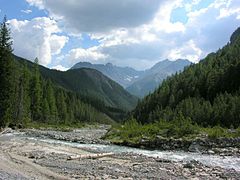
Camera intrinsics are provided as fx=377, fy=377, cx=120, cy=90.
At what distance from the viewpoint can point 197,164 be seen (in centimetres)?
3134

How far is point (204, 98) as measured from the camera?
125750 mm

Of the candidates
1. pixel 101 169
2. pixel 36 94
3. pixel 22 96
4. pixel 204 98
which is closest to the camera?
pixel 101 169

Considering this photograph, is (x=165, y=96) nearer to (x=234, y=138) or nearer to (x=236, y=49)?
(x=236, y=49)

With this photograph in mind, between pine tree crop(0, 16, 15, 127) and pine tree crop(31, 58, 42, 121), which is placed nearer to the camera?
pine tree crop(0, 16, 15, 127)

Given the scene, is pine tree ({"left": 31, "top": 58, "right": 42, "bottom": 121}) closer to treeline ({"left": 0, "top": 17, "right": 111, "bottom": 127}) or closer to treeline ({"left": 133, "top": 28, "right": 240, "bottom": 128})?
treeline ({"left": 0, "top": 17, "right": 111, "bottom": 127})

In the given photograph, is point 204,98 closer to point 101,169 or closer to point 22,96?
point 22,96

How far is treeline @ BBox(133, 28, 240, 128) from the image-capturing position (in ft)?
289

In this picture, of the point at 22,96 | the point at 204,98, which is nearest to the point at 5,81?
the point at 22,96

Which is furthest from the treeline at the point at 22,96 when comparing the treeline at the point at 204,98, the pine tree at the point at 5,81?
the treeline at the point at 204,98

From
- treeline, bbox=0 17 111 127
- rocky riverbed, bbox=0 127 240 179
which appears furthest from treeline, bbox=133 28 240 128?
rocky riverbed, bbox=0 127 240 179

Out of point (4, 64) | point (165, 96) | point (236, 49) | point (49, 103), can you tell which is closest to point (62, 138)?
point (4, 64)

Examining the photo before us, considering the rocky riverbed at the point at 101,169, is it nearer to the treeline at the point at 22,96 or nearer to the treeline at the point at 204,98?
the treeline at the point at 22,96

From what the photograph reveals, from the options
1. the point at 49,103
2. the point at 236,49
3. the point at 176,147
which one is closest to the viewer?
the point at 176,147

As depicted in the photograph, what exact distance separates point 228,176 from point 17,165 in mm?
14896
